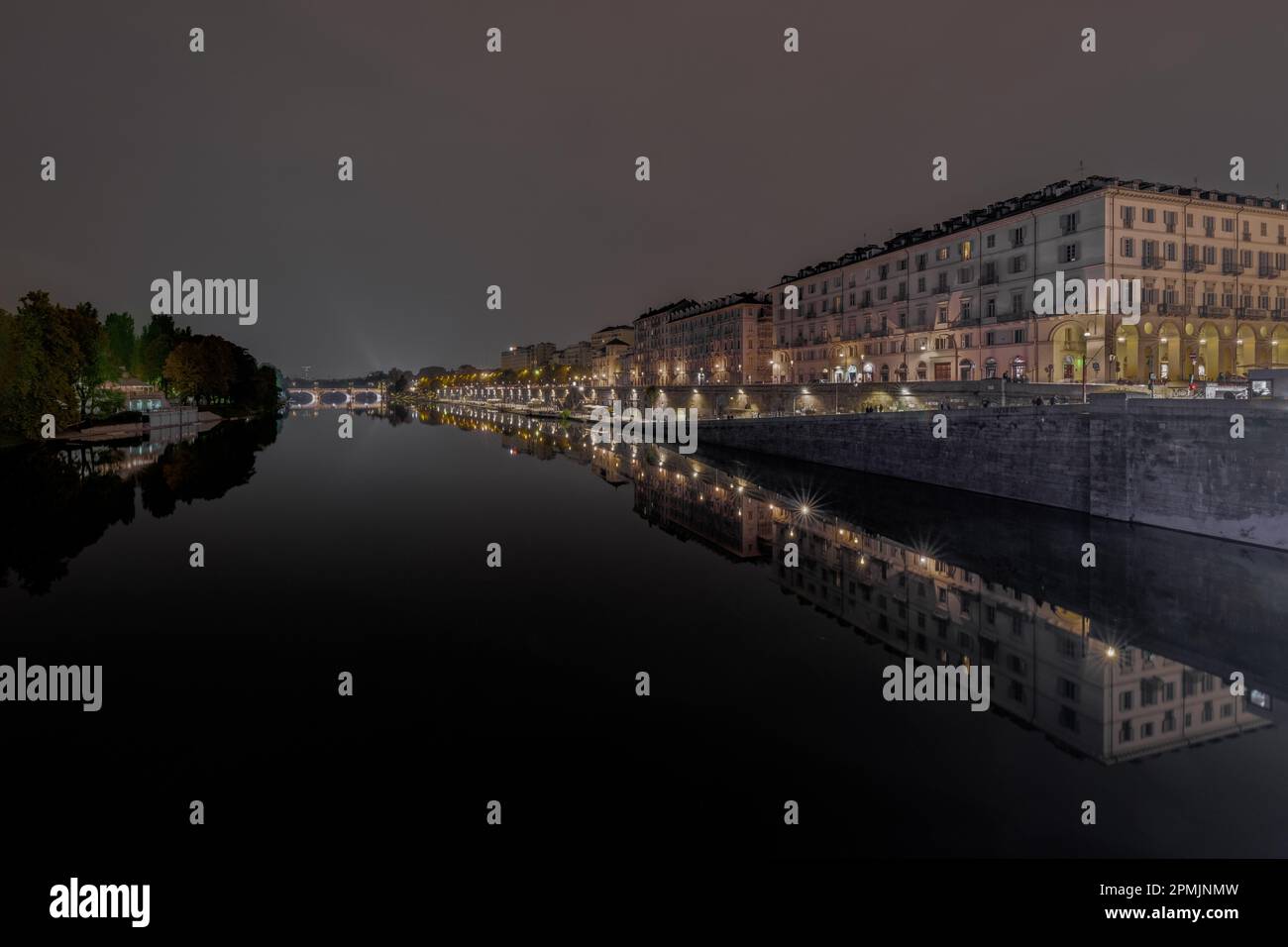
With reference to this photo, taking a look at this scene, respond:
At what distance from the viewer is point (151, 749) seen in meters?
11.9

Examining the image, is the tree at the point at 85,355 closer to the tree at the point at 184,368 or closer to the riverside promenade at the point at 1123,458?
the tree at the point at 184,368

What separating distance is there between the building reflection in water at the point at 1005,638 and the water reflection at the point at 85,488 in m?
23.2

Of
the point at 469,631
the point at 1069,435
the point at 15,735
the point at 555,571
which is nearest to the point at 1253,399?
the point at 1069,435

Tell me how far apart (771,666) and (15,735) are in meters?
13.7

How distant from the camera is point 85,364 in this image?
258ft

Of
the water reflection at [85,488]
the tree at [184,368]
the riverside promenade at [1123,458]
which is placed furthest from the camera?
the tree at [184,368]

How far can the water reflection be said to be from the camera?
26250 millimetres

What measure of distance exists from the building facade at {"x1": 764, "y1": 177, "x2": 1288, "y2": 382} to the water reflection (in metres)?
60.5

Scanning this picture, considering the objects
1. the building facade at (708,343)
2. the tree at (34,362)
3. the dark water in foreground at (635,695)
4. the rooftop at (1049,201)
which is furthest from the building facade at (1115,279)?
the tree at (34,362)

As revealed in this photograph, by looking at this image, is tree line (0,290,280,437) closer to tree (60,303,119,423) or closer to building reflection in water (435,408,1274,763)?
tree (60,303,119,423)

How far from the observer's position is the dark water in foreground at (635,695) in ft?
32.3

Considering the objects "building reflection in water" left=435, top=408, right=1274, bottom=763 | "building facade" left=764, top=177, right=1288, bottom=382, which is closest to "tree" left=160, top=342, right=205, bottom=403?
"building reflection in water" left=435, top=408, right=1274, bottom=763
